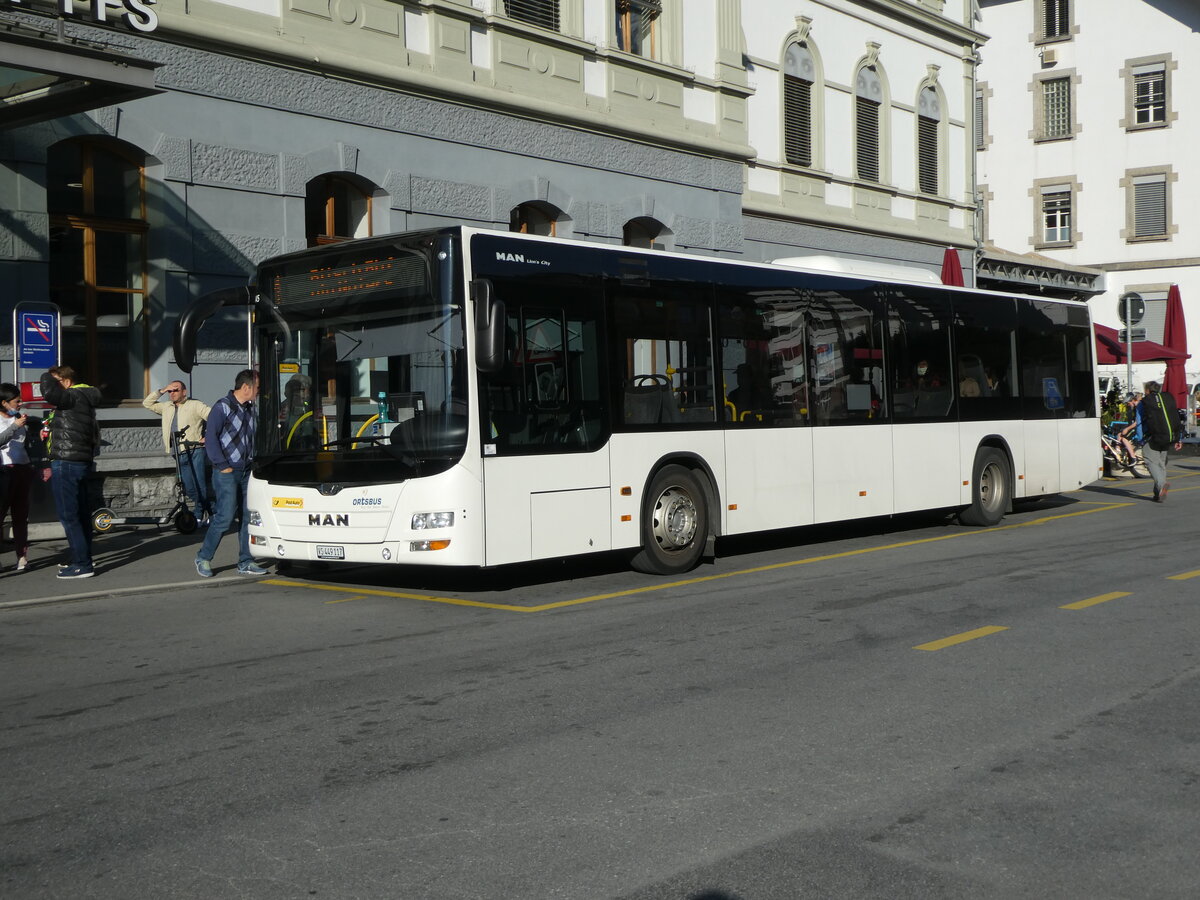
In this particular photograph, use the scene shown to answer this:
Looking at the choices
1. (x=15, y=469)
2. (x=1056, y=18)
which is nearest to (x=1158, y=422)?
(x=15, y=469)

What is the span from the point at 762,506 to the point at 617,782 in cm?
775

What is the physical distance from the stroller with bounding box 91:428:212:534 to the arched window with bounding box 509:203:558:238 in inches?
252

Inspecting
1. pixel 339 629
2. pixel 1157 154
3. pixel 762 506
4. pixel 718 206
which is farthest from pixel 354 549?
pixel 1157 154

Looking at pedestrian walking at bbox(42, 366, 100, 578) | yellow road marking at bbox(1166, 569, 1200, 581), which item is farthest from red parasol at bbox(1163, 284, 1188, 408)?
pedestrian walking at bbox(42, 366, 100, 578)

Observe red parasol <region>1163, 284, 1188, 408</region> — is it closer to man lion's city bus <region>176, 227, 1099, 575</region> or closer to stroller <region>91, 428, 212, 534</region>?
man lion's city bus <region>176, 227, 1099, 575</region>

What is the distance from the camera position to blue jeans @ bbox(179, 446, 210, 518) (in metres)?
14.9

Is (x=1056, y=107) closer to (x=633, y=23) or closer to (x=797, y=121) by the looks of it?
(x=797, y=121)

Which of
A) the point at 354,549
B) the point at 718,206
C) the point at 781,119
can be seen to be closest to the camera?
the point at 354,549

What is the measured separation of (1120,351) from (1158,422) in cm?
920

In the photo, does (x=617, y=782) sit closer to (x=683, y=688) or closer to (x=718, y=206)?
(x=683, y=688)

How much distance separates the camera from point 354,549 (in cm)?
1039

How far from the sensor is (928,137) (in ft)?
95.5

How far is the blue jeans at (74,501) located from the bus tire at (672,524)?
4.75m

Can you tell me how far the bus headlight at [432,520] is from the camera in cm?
998
